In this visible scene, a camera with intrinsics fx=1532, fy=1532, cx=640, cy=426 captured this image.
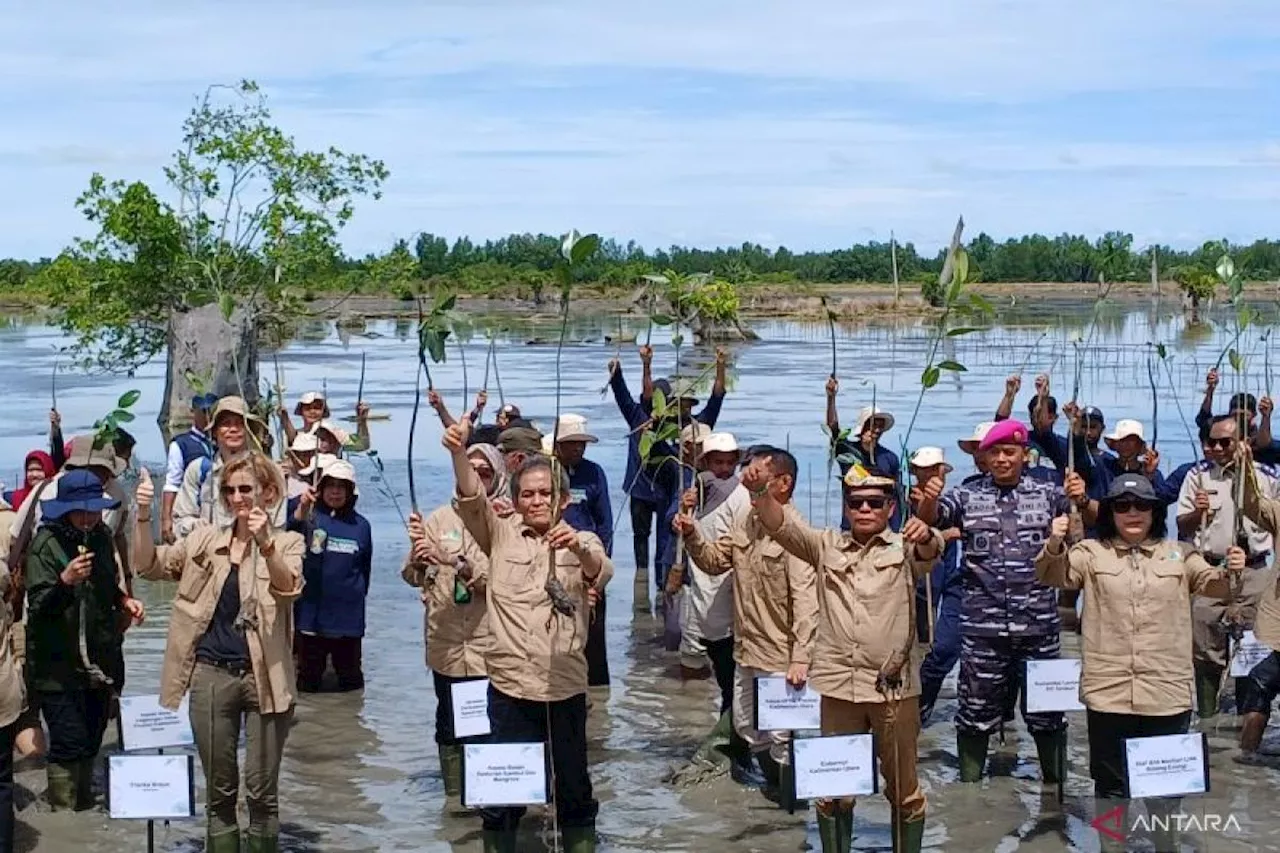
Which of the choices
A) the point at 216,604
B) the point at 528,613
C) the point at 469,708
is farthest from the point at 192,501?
the point at 528,613

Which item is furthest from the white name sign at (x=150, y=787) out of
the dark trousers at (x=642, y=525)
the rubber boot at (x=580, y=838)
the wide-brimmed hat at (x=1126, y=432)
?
the dark trousers at (x=642, y=525)

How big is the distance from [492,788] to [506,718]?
27cm

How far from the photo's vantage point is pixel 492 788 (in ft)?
19.1

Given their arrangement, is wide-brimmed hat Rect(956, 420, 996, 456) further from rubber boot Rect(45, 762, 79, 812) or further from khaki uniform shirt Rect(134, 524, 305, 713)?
rubber boot Rect(45, 762, 79, 812)

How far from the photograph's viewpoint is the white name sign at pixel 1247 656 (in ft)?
25.4

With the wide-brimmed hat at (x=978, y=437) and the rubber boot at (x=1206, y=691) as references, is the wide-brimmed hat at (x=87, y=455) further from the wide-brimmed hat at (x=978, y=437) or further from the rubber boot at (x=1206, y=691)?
the rubber boot at (x=1206, y=691)

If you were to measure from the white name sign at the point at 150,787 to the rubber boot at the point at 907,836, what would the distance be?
2761mm

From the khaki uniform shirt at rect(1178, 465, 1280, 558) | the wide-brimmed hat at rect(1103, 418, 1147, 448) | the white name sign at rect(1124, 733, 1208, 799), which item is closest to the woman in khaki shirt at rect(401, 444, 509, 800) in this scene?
the white name sign at rect(1124, 733, 1208, 799)

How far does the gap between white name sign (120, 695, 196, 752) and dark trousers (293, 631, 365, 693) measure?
2861 mm

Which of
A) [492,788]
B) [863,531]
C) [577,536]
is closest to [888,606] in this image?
[863,531]

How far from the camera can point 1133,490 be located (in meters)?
6.08

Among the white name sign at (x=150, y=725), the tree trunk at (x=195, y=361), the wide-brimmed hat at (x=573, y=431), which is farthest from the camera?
the tree trunk at (x=195, y=361)

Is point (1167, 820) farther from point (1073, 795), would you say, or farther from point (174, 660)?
point (174, 660)

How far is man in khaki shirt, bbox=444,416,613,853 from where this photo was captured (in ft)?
19.3
